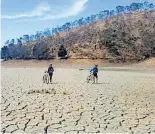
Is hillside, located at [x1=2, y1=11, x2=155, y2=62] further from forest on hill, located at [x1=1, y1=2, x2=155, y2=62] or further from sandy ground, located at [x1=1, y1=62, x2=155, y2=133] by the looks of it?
sandy ground, located at [x1=1, y1=62, x2=155, y2=133]

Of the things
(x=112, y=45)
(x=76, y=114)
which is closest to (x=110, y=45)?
(x=112, y=45)

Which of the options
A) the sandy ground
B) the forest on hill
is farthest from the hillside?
the sandy ground

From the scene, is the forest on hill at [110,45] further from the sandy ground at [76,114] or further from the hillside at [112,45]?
the sandy ground at [76,114]

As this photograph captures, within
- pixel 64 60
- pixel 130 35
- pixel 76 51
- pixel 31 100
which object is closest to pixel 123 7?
pixel 130 35

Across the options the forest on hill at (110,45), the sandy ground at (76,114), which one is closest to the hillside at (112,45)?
the forest on hill at (110,45)

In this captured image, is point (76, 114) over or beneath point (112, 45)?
beneath

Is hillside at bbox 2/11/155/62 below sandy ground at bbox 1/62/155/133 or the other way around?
the other way around

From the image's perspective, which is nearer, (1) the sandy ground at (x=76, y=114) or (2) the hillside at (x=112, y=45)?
(1) the sandy ground at (x=76, y=114)

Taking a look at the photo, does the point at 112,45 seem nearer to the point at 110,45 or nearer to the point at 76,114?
the point at 110,45

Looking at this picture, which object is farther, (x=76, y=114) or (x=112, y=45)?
(x=112, y=45)

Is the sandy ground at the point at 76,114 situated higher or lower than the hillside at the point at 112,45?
lower

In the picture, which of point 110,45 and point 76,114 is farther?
point 110,45

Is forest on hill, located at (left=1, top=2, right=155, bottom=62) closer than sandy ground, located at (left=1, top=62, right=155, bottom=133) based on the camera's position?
No

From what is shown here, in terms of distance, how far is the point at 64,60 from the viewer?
88375mm
